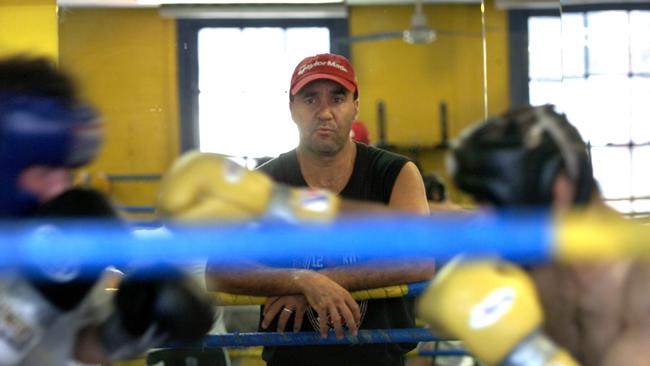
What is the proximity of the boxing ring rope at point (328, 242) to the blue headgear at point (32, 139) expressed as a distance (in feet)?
0.33

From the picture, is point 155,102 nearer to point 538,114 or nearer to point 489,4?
point 489,4

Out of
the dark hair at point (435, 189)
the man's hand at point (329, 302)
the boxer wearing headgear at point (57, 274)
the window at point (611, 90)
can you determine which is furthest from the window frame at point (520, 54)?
the boxer wearing headgear at point (57, 274)

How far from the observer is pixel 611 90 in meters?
2.49

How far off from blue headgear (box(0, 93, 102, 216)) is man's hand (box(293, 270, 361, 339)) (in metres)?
0.76

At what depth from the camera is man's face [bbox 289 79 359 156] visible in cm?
221

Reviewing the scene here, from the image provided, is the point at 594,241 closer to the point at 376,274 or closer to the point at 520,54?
the point at 376,274

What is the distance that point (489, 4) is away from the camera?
Result: 294 centimetres

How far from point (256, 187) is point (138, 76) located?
5.08 feet

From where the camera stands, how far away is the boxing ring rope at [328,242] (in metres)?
1.20

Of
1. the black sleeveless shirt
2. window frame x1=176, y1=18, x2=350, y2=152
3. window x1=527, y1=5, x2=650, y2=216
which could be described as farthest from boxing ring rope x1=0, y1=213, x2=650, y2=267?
window frame x1=176, y1=18, x2=350, y2=152

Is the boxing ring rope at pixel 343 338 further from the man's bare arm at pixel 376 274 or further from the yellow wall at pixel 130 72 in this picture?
the yellow wall at pixel 130 72

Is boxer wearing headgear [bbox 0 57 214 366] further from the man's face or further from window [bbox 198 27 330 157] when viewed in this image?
window [bbox 198 27 330 157]

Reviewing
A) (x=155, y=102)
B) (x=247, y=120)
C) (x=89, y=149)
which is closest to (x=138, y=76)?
(x=155, y=102)

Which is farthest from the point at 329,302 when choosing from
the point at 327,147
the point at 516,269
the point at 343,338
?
the point at 516,269
